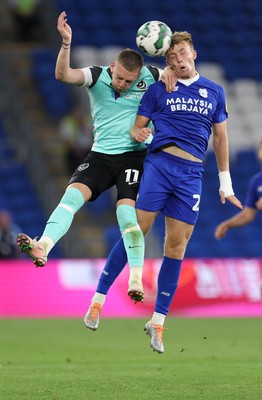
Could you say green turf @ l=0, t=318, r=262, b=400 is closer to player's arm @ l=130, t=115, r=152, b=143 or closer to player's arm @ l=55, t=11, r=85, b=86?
player's arm @ l=130, t=115, r=152, b=143

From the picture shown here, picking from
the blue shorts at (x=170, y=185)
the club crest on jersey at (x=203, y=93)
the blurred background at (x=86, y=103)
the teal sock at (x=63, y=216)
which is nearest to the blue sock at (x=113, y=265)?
the blue shorts at (x=170, y=185)

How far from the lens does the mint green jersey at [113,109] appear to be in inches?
404

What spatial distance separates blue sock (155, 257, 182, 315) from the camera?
1037 centimetres

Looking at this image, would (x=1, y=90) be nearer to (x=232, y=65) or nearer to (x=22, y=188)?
(x=22, y=188)

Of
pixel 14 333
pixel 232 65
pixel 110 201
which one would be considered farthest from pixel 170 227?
pixel 232 65

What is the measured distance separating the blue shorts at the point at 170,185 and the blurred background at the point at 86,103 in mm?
9139

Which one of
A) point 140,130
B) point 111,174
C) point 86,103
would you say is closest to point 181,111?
point 140,130

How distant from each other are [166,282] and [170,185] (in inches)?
39.8

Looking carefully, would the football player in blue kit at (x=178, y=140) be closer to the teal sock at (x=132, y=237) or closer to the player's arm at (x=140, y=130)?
the player's arm at (x=140, y=130)

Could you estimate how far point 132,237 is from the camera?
32.4 ft

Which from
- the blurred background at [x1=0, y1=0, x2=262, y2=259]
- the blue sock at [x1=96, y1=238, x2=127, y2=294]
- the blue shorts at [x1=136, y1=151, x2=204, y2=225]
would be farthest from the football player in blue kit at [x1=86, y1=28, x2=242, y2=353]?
the blurred background at [x1=0, y1=0, x2=262, y2=259]

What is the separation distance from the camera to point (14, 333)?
15.1m

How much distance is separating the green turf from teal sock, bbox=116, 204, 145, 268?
1148mm

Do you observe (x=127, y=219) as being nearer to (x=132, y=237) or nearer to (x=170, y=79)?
(x=132, y=237)
